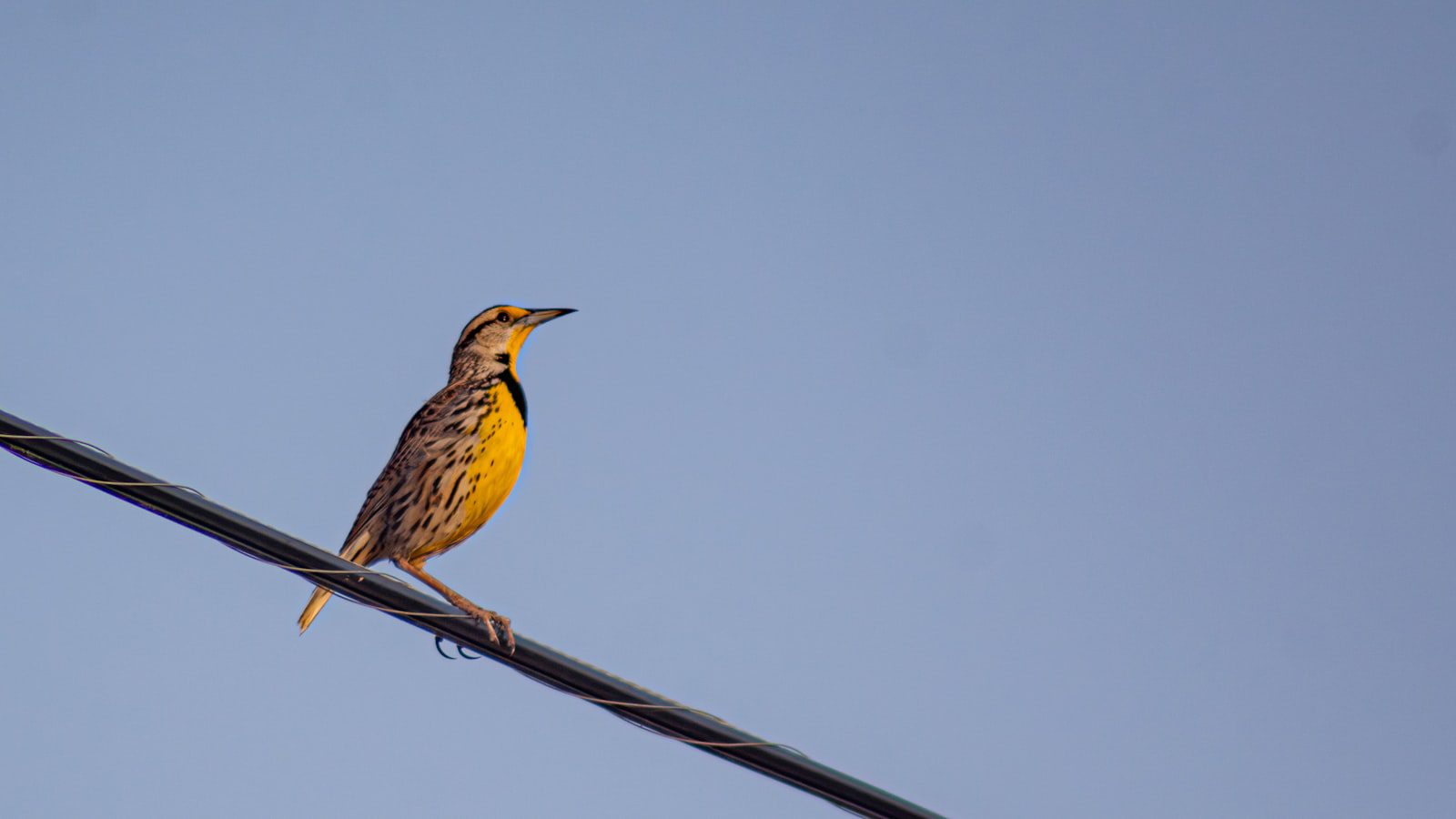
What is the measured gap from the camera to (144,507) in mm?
4980

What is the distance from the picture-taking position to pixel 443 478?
29.8 ft

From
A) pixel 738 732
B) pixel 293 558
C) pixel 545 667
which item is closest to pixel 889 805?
pixel 738 732

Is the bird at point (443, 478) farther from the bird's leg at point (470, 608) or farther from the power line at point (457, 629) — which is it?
the power line at point (457, 629)

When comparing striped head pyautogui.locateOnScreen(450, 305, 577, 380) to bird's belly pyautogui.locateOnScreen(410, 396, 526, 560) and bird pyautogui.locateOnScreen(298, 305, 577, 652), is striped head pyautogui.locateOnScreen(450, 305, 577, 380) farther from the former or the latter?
bird's belly pyautogui.locateOnScreen(410, 396, 526, 560)

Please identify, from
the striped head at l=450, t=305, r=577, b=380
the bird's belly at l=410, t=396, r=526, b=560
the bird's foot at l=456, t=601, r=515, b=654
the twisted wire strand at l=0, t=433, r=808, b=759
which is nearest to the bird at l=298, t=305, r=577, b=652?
the bird's belly at l=410, t=396, r=526, b=560

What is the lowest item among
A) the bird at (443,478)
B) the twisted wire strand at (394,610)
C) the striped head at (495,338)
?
the twisted wire strand at (394,610)

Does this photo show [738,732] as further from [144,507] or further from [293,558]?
[144,507]

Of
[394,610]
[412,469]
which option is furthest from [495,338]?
[394,610]

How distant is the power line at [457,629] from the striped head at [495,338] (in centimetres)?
471

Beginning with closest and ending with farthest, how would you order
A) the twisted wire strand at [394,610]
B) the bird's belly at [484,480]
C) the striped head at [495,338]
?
1. the twisted wire strand at [394,610]
2. the bird's belly at [484,480]
3. the striped head at [495,338]

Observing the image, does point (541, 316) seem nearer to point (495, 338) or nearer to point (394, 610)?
point (495, 338)

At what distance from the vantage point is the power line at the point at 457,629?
4.95 meters

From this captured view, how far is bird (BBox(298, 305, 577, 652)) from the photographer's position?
9.08 meters

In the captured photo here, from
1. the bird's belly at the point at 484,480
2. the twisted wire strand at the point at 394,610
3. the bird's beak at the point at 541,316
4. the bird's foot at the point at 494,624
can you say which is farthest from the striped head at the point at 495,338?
the twisted wire strand at the point at 394,610
